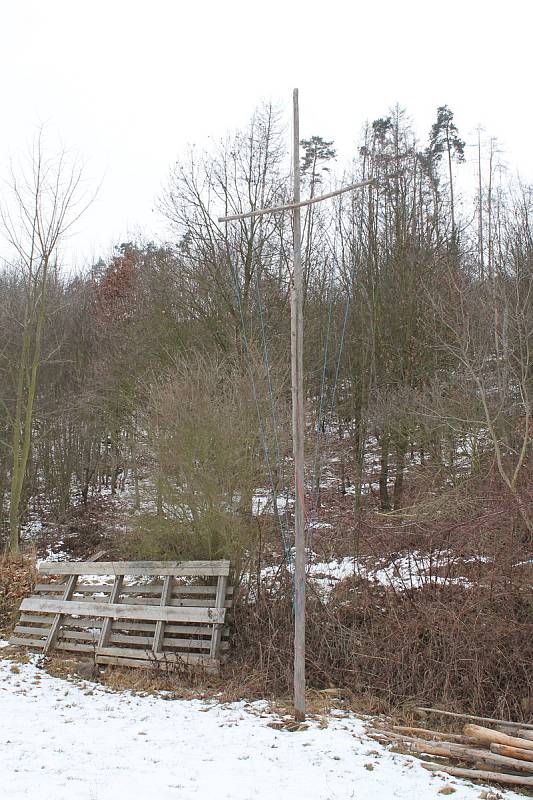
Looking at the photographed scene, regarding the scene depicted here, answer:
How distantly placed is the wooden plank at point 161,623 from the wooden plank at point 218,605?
0.79 meters

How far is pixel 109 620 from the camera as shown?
1018 centimetres

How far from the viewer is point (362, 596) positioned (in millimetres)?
9859

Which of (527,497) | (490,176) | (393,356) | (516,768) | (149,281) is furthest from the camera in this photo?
(490,176)

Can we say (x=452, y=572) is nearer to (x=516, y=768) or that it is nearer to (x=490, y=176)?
(x=516, y=768)

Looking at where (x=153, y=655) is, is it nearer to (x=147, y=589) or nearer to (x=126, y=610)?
(x=126, y=610)

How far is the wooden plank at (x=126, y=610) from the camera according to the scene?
957cm

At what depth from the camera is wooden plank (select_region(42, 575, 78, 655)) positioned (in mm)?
10445

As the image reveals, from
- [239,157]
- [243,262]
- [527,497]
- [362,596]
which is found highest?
[239,157]

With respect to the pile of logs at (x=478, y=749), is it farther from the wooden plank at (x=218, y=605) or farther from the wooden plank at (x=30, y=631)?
the wooden plank at (x=30, y=631)

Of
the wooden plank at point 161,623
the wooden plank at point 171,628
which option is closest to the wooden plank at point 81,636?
the wooden plank at point 171,628

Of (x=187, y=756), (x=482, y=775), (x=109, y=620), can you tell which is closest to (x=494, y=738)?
(x=482, y=775)

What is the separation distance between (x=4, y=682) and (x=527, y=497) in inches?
303

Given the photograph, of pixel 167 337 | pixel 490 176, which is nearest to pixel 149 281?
pixel 167 337

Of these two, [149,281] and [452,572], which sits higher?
[149,281]
